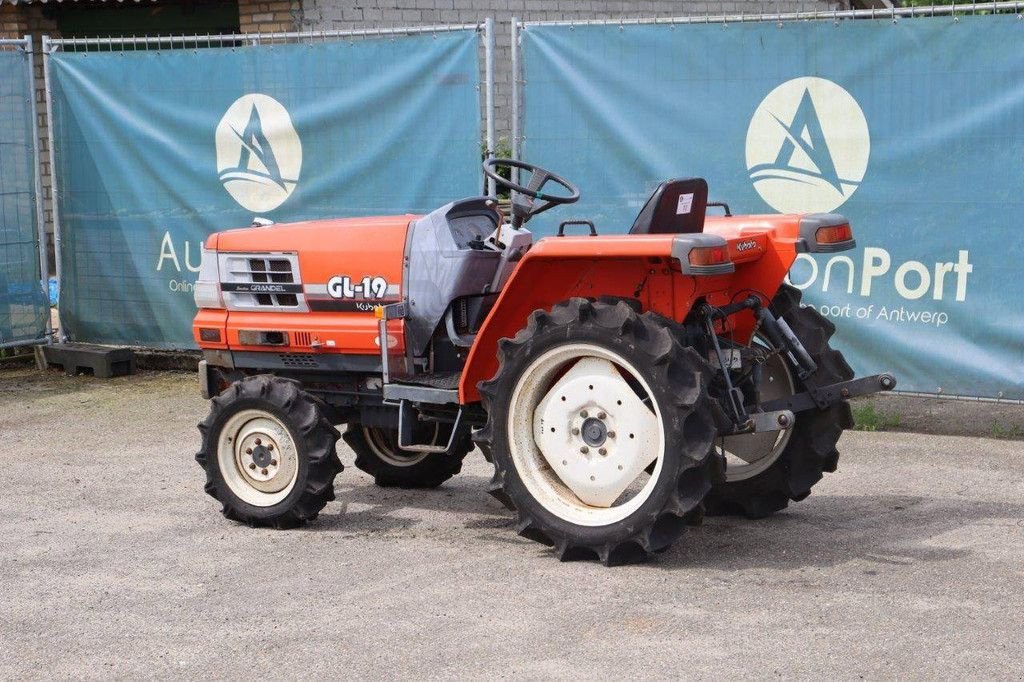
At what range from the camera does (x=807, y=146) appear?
27.5ft

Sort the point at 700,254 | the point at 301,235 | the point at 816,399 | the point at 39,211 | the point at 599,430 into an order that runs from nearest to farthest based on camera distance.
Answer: the point at 700,254
the point at 599,430
the point at 816,399
the point at 301,235
the point at 39,211

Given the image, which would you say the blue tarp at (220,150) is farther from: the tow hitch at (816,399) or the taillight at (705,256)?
the taillight at (705,256)

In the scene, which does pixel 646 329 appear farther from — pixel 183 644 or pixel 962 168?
pixel 962 168

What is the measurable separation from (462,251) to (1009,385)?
359 centimetres

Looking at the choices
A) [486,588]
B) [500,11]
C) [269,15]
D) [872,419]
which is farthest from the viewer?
[500,11]

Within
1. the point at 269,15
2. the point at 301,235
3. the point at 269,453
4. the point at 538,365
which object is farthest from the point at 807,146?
the point at 269,15

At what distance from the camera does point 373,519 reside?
653 cm

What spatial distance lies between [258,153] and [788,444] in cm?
520

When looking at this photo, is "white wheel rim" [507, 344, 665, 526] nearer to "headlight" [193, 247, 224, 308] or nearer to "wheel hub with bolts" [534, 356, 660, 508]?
"wheel hub with bolts" [534, 356, 660, 508]

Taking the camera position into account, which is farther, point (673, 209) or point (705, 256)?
point (673, 209)

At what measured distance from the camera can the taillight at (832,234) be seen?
19.2 ft

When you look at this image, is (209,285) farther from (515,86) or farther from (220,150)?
(220,150)

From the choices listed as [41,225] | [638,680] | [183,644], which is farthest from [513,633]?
[41,225]

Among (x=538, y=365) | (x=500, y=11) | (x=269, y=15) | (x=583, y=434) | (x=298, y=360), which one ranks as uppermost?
(x=500, y=11)
